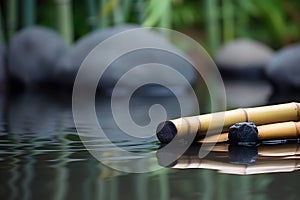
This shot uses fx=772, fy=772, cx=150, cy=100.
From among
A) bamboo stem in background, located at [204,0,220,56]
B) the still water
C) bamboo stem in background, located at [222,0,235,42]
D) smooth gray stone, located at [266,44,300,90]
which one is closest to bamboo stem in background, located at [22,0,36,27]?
bamboo stem in background, located at [204,0,220,56]

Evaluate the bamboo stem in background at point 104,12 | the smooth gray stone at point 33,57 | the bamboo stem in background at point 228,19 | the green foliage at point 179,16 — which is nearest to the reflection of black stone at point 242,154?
the green foliage at point 179,16

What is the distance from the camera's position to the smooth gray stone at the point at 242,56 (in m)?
3.80

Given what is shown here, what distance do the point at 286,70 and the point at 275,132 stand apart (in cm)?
184

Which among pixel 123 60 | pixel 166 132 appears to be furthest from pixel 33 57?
pixel 166 132

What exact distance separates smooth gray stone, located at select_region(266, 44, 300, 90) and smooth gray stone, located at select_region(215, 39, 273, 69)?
47 cm

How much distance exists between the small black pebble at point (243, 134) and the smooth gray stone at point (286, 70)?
5.76ft

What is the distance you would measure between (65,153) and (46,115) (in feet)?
2.42

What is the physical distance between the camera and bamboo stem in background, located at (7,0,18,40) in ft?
11.1

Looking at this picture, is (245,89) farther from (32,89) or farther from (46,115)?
(46,115)

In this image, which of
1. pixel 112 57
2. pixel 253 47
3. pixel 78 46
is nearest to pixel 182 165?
pixel 112 57

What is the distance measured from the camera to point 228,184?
986 millimetres

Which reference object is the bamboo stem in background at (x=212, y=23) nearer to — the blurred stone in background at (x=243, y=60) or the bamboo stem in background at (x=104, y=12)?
the blurred stone in background at (x=243, y=60)

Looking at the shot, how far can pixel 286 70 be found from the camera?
314cm

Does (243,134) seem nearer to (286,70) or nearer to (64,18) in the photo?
(286,70)
